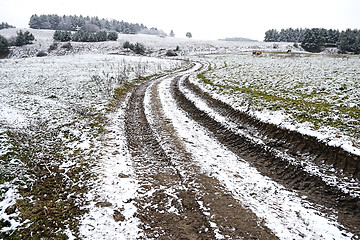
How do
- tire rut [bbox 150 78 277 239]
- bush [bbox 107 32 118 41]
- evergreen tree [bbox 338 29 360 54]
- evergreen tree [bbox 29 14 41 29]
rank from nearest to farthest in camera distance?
tire rut [bbox 150 78 277 239] → evergreen tree [bbox 338 29 360 54] → bush [bbox 107 32 118 41] → evergreen tree [bbox 29 14 41 29]

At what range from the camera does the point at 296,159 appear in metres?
7.11

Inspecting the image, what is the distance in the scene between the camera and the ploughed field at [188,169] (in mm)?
4727

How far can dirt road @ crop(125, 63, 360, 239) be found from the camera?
467cm

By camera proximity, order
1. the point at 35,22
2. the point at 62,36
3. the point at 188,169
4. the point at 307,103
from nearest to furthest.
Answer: the point at 188,169 < the point at 307,103 < the point at 62,36 < the point at 35,22

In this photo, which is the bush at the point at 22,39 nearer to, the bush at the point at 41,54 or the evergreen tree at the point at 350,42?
the bush at the point at 41,54

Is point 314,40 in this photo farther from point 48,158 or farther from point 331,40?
point 48,158

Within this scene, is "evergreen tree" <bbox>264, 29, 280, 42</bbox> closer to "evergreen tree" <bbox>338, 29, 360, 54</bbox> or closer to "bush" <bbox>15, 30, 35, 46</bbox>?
"evergreen tree" <bbox>338, 29, 360, 54</bbox>

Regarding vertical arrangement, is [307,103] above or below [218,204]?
above

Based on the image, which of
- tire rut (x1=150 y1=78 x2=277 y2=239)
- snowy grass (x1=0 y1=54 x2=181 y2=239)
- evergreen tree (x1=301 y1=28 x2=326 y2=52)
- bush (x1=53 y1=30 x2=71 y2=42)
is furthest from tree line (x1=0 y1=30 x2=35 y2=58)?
evergreen tree (x1=301 y1=28 x2=326 y2=52)

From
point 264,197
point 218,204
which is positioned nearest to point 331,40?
point 264,197

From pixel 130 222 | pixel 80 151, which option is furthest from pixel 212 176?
pixel 80 151

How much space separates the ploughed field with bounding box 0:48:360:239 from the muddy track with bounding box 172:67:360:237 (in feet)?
0.11

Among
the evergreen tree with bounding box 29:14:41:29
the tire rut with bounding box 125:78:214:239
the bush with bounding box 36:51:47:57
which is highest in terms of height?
the evergreen tree with bounding box 29:14:41:29

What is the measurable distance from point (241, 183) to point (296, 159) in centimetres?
241
